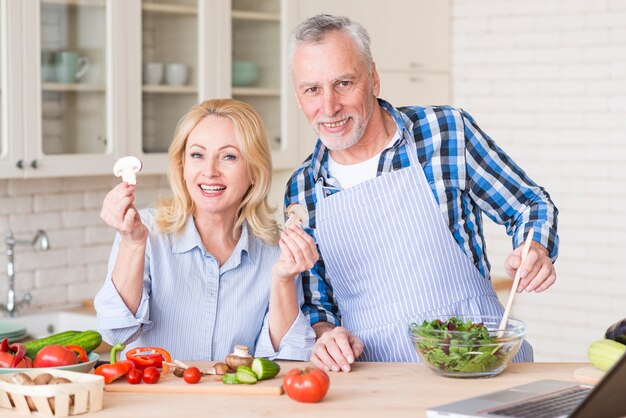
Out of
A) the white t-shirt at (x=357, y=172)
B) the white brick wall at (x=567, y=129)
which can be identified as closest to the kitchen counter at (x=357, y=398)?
the white t-shirt at (x=357, y=172)

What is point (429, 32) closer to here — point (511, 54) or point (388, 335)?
point (511, 54)

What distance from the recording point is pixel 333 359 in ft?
8.61

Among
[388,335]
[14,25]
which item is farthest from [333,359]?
[14,25]

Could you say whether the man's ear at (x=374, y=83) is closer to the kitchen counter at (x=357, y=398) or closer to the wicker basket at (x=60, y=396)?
the kitchen counter at (x=357, y=398)

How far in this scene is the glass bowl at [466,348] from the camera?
95.3 inches

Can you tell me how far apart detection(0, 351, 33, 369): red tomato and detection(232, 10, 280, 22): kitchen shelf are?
9.31ft

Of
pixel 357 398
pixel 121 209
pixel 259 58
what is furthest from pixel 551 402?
pixel 259 58

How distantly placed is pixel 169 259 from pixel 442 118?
3.08 feet

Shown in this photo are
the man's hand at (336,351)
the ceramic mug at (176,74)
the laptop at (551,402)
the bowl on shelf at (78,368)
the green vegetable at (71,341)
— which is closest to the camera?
the laptop at (551,402)

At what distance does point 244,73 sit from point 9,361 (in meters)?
2.85

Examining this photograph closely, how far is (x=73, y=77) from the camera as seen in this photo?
4277 millimetres

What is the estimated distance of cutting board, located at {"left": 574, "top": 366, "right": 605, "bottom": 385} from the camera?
2416mm

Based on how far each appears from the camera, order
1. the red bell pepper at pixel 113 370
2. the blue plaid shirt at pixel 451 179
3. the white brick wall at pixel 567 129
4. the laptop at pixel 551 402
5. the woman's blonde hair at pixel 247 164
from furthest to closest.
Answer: the white brick wall at pixel 567 129 → the blue plaid shirt at pixel 451 179 → the woman's blonde hair at pixel 247 164 → the red bell pepper at pixel 113 370 → the laptop at pixel 551 402

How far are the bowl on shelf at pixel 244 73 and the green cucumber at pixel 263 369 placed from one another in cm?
268
